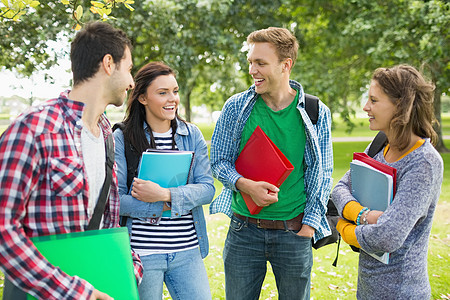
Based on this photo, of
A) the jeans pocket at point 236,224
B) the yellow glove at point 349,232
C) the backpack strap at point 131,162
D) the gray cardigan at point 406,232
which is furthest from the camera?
the jeans pocket at point 236,224

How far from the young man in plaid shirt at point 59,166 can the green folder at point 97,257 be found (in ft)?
0.17

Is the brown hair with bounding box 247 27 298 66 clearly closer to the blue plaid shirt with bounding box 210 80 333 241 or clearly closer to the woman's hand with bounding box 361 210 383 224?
the blue plaid shirt with bounding box 210 80 333 241

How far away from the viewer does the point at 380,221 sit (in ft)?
7.43

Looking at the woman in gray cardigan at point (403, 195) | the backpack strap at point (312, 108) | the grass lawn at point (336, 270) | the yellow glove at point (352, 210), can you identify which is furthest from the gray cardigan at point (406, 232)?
the grass lawn at point (336, 270)

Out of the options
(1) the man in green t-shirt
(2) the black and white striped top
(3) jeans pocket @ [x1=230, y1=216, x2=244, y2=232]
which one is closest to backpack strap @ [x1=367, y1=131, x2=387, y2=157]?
(1) the man in green t-shirt

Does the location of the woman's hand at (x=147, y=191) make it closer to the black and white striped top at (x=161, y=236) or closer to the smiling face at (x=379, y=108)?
the black and white striped top at (x=161, y=236)

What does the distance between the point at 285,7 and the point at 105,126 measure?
47.2 feet

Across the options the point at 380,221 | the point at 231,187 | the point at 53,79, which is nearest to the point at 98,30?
the point at 231,187

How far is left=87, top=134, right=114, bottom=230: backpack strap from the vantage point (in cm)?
191

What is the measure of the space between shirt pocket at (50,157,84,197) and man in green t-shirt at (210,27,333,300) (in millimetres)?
1318

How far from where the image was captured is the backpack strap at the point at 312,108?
116 inches

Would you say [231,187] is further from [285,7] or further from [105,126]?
[285,7]

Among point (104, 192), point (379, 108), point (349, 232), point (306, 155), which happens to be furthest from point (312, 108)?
point (104, 192)

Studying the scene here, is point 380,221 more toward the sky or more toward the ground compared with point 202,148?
more toward the ground
